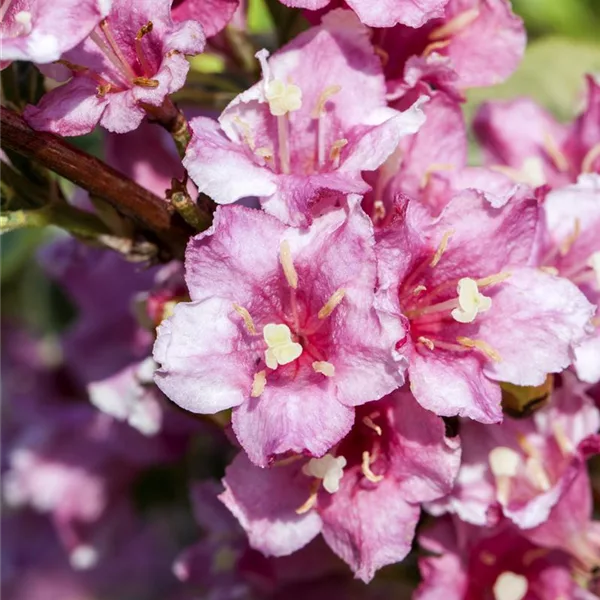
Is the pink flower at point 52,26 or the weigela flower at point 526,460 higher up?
the pink flower at point 52,26

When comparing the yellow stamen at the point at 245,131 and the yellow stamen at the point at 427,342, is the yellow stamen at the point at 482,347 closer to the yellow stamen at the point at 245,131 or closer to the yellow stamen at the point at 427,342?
the yellow stamen at the point at 427,342

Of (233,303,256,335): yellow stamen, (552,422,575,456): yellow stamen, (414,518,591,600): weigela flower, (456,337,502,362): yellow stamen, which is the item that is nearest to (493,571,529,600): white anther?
(414,518,591,600): weigela flower

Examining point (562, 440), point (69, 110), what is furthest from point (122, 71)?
point (562, 440)

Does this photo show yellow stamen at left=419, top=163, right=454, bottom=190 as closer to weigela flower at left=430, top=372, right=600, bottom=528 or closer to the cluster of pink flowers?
the cluster of pink flowers

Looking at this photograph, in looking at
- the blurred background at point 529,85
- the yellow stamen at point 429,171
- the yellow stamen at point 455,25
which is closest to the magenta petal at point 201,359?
the yellow stamen at point 429,171

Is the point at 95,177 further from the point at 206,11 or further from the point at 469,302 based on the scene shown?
the point at 469,302

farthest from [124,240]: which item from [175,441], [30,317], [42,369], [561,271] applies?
[30,317]
